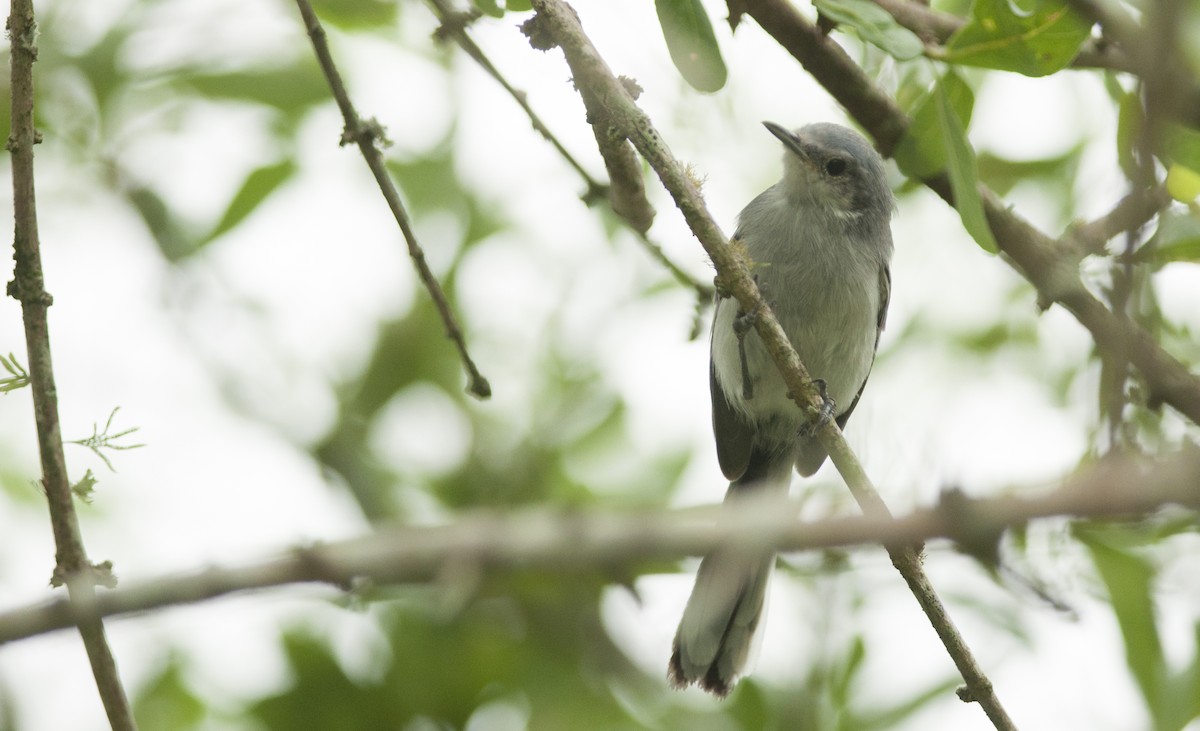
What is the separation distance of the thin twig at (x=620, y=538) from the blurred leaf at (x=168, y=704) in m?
2.93

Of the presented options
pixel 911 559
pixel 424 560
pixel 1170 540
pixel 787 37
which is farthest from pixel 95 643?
pixel 1170 540

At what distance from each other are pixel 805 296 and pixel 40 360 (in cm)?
344

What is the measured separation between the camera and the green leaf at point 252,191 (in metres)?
4.48

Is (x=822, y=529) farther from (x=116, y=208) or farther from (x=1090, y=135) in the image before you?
(x=116, y=208)

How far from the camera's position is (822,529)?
1.00 meters

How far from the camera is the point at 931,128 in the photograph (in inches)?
110

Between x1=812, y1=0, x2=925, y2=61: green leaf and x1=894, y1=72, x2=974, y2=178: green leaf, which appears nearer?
x1=812, y1=0, x2=925, y2=61: green leaf

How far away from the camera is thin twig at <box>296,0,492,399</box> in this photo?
2799 mm

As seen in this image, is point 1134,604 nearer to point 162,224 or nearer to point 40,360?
point 40,360

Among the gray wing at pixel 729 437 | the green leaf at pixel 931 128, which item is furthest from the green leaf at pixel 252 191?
the green leaf at pixel 931 128

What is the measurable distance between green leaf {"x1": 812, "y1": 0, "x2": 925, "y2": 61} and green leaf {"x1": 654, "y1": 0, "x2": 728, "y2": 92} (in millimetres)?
320

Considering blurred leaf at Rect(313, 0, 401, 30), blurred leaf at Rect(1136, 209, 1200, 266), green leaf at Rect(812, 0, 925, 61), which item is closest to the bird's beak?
blurred leaf at Rect(313, 0, 401, 30)

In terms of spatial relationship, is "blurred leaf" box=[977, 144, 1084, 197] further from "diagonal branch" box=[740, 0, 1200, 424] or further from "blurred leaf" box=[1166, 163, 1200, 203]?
"diagonal branch" box=[740, 0, 1200, 424]

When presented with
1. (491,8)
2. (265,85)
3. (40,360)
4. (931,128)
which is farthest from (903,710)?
(265,85)
